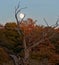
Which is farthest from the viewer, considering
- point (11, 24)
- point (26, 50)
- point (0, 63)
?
point (11, 24)

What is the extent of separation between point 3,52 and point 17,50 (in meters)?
4.56

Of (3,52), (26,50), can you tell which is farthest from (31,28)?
(26,50)

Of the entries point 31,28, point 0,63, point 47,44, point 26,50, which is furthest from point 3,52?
point 26,50

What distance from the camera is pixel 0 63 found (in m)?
28.2

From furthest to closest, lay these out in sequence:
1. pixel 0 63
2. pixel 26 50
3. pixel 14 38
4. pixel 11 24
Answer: pixel 11 24
pixel 14 38
pixel 0 63
pixel 26 50

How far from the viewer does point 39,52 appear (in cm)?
3169

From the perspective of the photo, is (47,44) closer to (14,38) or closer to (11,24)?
(14,38)

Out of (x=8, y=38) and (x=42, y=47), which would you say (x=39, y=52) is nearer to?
(x=42, y=47)

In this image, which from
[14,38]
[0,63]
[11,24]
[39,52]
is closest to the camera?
[0,63]

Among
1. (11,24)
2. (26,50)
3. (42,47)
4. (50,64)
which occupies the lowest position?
(26,50)

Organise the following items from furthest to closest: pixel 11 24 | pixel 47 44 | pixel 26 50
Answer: pixel 11 24, pixel 47 44, pixel 26 50

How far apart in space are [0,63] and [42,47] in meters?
6.04

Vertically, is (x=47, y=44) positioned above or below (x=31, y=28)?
below

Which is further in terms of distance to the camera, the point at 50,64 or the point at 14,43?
the point at 14,43
